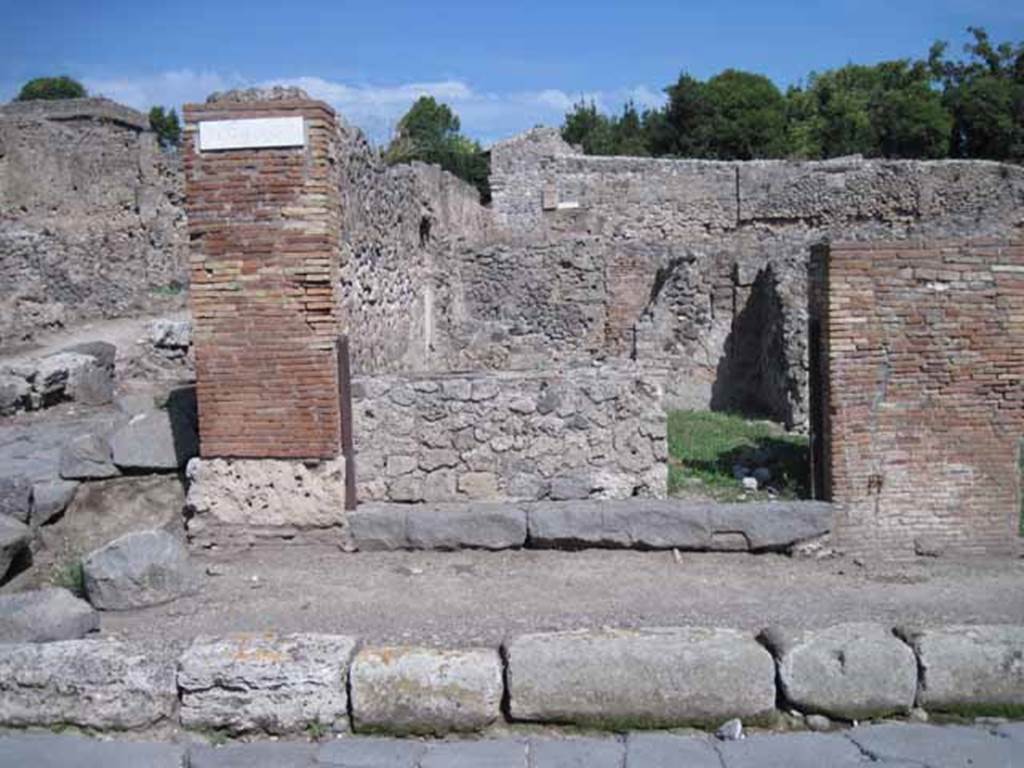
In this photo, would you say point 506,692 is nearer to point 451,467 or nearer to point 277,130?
point 451,467

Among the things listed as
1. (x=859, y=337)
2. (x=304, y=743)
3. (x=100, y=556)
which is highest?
(x=859, y=337)

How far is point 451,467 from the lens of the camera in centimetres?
666

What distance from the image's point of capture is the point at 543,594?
5164mm

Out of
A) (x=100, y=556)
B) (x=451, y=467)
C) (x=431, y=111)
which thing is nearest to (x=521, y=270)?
(x=451, y=467)

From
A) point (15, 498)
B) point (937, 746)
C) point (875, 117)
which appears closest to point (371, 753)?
point (937, 746)

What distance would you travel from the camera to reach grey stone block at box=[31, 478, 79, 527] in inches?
241

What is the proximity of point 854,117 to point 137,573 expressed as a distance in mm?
40832

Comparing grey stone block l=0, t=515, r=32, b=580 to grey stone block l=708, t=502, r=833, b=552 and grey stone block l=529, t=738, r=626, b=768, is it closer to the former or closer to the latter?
grey stone block l=529, t=738, r=626, b=768

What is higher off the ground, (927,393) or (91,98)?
(91,98)

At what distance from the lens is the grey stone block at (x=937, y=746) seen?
336 cm

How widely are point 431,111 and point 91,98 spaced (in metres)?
30.6

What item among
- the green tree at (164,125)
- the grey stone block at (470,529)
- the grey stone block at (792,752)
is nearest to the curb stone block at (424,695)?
the grey stone block at (792,752)

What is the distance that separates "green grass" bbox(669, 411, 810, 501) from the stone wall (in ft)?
1.63

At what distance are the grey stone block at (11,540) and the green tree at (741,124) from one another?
123ft
